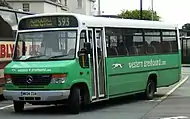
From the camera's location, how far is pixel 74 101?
13.5 metres

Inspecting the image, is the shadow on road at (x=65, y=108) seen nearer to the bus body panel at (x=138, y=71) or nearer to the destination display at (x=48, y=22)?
the bus body panel at (x=138, y=71)

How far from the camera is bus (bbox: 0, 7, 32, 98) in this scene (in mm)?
18047

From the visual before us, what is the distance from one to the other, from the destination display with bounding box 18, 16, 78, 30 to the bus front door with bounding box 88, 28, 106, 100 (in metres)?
0.70

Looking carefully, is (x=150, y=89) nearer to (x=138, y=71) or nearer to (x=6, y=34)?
(x=138, y=71)

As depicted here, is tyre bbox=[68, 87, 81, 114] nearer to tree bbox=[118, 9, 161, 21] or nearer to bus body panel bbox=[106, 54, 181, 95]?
bus body panel bbox=[106, 54, 181, 95]

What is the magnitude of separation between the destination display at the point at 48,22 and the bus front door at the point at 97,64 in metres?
0.70

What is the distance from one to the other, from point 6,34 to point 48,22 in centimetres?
486

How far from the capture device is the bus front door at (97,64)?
47.8ft

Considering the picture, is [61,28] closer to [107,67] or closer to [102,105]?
[107,67]

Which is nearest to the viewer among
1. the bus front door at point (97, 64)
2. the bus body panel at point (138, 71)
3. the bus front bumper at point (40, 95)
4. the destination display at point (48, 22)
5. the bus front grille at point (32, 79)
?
the bus front bumper at point (40, 95)

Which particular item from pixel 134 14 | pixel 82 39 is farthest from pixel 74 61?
pixel 134 14

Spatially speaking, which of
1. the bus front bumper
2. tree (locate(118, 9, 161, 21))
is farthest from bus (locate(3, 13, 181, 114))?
tree (locate(118, 9, 161, 21))

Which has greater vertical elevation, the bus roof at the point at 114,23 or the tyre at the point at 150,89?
the bus roof at the point at 114,23

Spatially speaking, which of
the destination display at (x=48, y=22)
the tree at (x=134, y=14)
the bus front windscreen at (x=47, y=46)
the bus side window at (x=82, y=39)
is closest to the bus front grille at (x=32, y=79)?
the bus front windscreen at (x=47, y=46)
